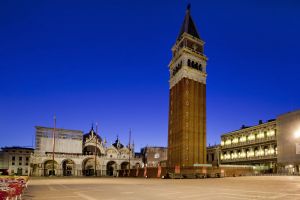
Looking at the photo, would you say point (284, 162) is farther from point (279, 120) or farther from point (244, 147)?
point (244, 147)

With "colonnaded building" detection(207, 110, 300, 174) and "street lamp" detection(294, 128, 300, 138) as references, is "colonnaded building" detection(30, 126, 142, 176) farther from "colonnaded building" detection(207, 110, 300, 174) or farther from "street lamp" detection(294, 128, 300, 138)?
"street lamp" detection(294, 128, 300, 138)

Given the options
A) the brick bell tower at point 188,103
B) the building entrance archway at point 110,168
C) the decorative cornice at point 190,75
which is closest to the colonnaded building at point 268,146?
the brick bell tower at point 188,103

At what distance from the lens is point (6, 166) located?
10394 cm

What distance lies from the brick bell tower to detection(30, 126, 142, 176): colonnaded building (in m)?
16.2

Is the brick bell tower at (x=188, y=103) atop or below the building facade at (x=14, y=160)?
atop

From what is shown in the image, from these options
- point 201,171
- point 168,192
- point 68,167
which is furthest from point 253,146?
point 168,192

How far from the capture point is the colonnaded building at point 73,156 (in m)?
85.6

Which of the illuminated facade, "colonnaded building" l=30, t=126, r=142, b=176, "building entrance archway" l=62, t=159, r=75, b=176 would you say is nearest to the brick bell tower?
"colonnaded building" l=30, t=126, r=142, b=176

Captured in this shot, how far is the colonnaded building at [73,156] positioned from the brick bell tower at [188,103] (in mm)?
16186

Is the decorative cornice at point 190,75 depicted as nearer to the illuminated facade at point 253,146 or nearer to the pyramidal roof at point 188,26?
the pyramidal roof at point 188,26

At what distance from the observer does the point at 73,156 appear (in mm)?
91500

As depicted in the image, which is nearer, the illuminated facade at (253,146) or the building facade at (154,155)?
the illuminated facade at (253,146)

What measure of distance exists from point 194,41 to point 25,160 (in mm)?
75321

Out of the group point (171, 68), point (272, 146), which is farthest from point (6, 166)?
point (272, 146)
